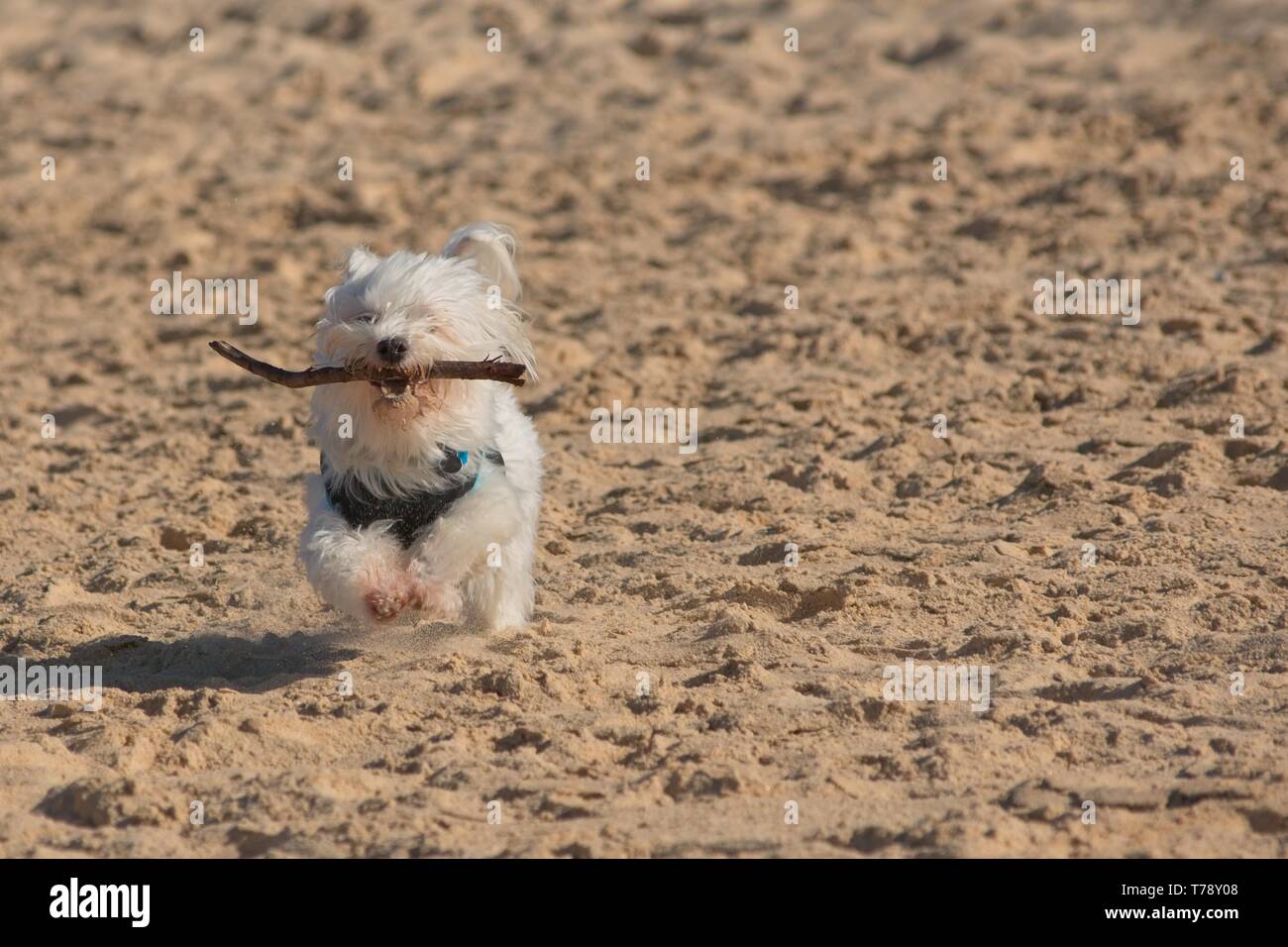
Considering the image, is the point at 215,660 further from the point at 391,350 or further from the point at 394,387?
the point at 391,350

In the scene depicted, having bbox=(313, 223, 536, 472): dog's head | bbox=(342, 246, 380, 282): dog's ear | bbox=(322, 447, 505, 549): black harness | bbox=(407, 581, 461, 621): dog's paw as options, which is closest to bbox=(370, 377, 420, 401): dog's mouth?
bbox=(313, 223, 536, 472): dog's head

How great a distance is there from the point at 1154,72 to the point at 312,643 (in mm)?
9051

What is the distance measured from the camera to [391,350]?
502cm

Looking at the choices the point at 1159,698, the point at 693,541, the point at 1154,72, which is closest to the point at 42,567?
the point at 693,541

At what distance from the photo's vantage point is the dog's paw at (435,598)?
5.32m

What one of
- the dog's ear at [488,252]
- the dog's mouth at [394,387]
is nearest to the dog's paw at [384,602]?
the dog's mouth at [394,387]

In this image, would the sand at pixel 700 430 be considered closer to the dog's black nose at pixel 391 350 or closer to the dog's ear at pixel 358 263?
the dog's black nose at pixel 391 350

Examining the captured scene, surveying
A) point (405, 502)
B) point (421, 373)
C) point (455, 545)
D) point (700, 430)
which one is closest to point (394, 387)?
point (421, 373)

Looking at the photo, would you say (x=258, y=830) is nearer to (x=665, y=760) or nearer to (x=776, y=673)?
(x=665, y=760)

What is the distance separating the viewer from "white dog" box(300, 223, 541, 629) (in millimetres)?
5156

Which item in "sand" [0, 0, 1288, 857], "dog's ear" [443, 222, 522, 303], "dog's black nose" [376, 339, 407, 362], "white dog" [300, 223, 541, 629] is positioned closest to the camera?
"sand" [0, 0, 1288, 857]

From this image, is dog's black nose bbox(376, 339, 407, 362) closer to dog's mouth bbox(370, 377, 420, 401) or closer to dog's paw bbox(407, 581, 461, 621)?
dog's mouth bbox(370, 377, 420, 401)

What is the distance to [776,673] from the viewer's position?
516 centimetres

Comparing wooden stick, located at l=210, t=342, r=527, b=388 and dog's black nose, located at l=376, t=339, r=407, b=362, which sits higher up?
dog's black nose, located at l=376, t=339, r=407, b=362
